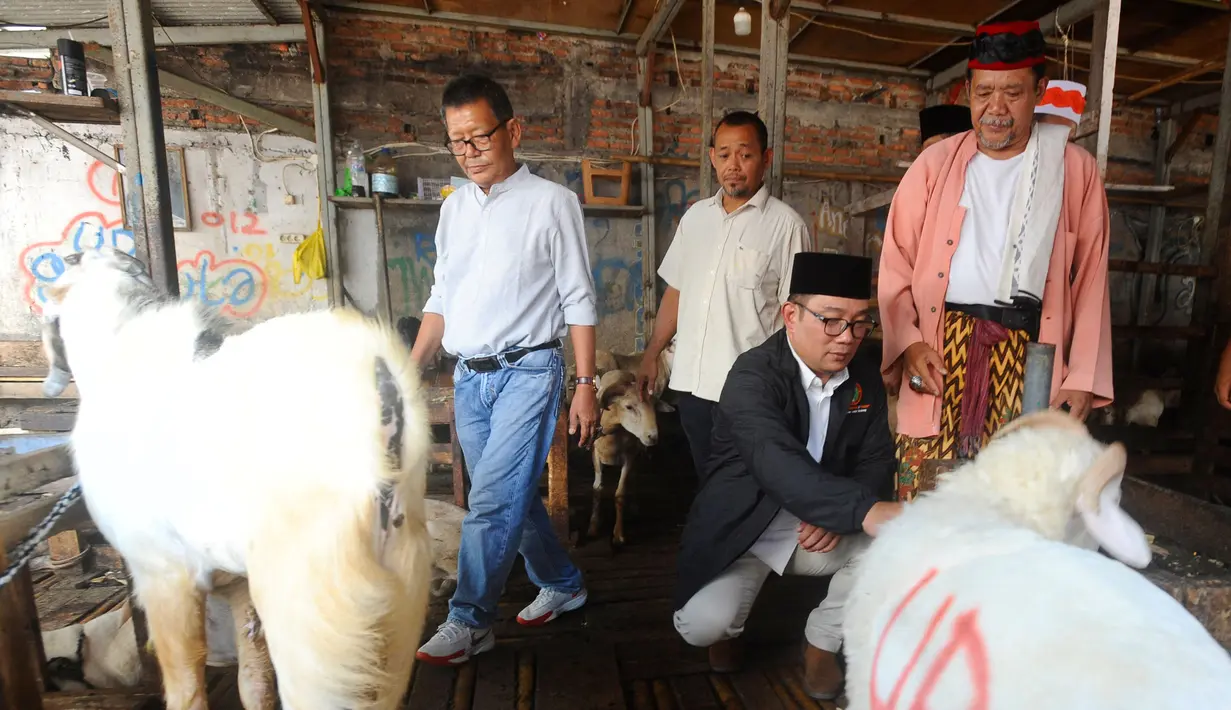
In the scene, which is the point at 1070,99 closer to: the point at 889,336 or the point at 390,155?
the point at 889,336

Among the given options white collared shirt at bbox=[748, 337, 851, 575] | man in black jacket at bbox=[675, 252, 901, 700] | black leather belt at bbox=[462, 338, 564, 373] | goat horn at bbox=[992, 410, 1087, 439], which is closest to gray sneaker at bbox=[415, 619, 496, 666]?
man in black jacket at bbox=[675, 252, 901, 700]

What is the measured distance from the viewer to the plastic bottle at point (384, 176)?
249 inches

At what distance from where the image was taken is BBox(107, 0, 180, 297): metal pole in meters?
1.96

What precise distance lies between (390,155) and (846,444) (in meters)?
6.27

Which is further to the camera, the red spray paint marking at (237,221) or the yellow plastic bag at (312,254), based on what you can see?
the yellow plastic bag at (312,254)

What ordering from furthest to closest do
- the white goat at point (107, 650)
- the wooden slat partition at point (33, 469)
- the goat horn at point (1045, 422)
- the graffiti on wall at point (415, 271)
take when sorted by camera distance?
1. the graffiti on wall at point (415, 271)
2. the white goat at point (107, 650)
3. the wooden slat partition at point (33, 469)
4. the goat horn at point (1045, 422)

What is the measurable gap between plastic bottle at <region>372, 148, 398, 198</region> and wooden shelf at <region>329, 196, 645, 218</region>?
0.10 m

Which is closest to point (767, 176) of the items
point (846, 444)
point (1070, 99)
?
point (1070, 99)

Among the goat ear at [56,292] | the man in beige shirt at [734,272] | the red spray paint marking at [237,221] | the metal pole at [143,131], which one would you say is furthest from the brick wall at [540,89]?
the goat ear at [56,292]

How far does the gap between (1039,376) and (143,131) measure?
301cm

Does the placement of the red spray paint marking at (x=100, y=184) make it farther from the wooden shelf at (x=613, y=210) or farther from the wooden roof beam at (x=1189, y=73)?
the wooden roof beam at (x=1189, y=73)

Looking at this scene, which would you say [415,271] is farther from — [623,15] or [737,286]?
[737,286]

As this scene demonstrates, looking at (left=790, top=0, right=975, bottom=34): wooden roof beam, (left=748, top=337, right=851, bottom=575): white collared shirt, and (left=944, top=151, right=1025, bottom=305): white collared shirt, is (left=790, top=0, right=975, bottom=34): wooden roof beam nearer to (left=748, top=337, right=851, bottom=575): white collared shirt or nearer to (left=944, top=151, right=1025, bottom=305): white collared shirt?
(left=944, top=151, right=1025, bottom=305): white collared shirt

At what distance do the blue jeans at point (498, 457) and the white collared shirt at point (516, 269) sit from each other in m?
0.13
